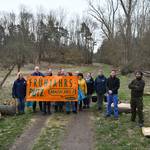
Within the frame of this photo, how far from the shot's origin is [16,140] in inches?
352

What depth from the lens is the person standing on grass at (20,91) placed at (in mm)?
12336

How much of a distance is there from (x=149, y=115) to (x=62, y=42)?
68369mm

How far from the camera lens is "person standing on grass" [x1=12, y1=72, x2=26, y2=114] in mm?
12336

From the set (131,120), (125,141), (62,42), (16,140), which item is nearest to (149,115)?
(131,120)

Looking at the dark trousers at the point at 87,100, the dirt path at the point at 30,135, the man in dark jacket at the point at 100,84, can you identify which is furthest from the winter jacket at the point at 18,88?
the man in dark jacket at the point at 100,84

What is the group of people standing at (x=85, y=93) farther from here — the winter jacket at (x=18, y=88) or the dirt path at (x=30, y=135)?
the dirt path at (x=30, y=135)

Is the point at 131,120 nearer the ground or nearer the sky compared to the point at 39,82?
nearer the ground

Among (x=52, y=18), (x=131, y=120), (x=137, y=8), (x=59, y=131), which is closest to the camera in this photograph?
(x=59, y=131)

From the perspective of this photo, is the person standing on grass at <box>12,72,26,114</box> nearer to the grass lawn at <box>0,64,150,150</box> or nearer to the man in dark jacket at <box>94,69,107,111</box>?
the grass lawn at <box>0,64,150,150</box>

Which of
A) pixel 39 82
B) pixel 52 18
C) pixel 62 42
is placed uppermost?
pixel 52 18

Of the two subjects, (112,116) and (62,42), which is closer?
(112,116)

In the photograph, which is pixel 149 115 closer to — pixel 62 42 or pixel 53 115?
pixel 53 115

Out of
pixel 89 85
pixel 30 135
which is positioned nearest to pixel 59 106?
pixel 89 85

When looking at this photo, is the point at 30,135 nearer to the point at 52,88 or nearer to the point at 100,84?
the point at 52,88
